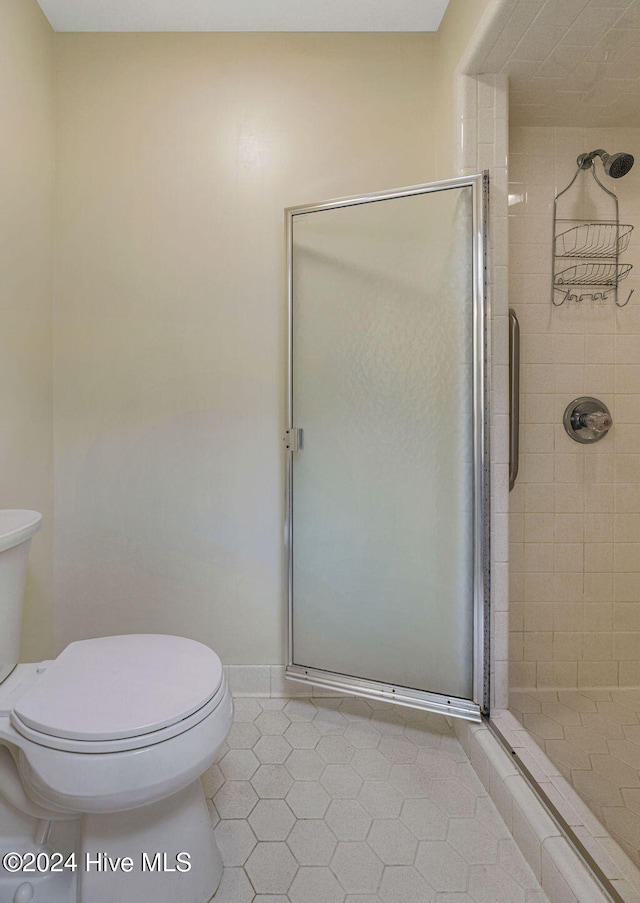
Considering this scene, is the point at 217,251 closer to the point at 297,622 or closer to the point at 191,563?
the point at 191,563

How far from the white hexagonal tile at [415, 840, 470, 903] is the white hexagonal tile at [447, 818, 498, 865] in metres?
0.02

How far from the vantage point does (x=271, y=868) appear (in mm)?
1183

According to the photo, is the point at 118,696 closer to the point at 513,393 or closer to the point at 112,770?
the point at 112,770

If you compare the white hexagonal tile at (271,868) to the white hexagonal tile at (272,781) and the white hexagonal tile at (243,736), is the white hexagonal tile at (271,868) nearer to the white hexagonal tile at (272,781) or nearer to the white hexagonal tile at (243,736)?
the white hexagonal tile at (272,781)

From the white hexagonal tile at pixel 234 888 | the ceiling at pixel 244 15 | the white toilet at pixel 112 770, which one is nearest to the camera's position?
the white toilet at pixel 112 770

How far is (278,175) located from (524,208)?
938 mm

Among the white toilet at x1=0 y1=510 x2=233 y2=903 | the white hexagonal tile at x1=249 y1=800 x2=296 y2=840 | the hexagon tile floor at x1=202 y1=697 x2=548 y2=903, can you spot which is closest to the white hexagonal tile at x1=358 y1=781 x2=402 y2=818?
the hexagon tile floor at x1=202 y1=697 x2=548 y2=903

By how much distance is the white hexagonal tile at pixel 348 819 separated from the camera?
4.21ft

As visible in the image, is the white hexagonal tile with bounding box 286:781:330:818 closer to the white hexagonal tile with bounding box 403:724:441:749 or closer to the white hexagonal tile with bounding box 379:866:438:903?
the white hexagonal tile with bounding box 379:866:438:903

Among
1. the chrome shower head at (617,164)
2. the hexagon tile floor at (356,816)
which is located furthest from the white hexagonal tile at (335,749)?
the chrome shower head at (617,164)

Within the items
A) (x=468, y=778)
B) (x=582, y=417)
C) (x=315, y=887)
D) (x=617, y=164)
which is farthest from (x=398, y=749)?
(x=617, y=164)

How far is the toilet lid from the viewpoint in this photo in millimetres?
957

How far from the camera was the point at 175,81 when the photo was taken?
1905 mm

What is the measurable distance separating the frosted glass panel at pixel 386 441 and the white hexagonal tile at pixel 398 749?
0.63ft
